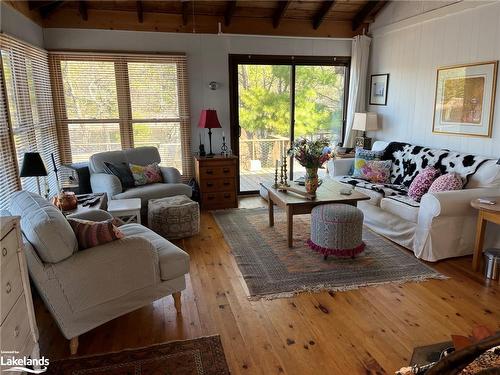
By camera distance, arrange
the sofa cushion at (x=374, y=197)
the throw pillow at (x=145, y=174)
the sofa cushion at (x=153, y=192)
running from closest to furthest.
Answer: the sofa cushion at (x=374, y=197) < the sofa cushion at (x=153, y=192) < the throw pillow at (x=145, y=174)

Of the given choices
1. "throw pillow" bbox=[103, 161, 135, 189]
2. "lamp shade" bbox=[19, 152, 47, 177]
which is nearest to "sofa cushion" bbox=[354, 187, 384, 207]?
"throw pillow" bbox=[103, 161, 135, 189]

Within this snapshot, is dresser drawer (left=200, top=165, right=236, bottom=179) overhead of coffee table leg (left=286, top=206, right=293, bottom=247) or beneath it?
overhead

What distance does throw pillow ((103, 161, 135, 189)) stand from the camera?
4309 mm

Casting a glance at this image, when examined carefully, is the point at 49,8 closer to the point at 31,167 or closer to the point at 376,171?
the point at 31,167

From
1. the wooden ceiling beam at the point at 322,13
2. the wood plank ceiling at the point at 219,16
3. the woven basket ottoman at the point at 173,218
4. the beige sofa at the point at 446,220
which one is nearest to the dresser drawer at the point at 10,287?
the woven basket ottoman at the point at 173,218

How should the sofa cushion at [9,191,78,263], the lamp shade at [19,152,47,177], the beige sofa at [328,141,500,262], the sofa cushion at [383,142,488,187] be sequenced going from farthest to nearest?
the sofa cushion at [383,142,488,187] < the beige sofa at [328,141,500,262] < the lamp shade at [19,152,47,177] < the sofa cushion at [9,191,78,263]

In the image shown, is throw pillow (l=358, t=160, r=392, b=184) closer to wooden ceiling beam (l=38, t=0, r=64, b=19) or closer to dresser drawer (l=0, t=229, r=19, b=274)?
dresser drawer (l=0, t=229, r=19, b=274)

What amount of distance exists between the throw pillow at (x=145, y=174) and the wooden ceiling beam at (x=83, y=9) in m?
1.98

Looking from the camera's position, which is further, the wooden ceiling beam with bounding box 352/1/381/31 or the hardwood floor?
the wooden ceiling beam with bounding box 352/1/381/31

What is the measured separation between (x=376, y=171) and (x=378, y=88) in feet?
5.15

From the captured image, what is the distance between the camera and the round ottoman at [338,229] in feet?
10.7

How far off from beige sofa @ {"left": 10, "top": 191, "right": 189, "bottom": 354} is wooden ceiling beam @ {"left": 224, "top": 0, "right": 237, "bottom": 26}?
3577 mm

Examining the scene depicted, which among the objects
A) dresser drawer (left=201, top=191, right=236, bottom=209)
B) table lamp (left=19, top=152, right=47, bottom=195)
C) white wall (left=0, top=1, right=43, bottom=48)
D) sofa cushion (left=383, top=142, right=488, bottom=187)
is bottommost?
dresser drawer (left=201, top=191, right=236, bottom=209)

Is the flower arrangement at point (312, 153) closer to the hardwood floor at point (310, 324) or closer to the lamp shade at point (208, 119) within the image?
the hardwood floor at point (310, 324)
